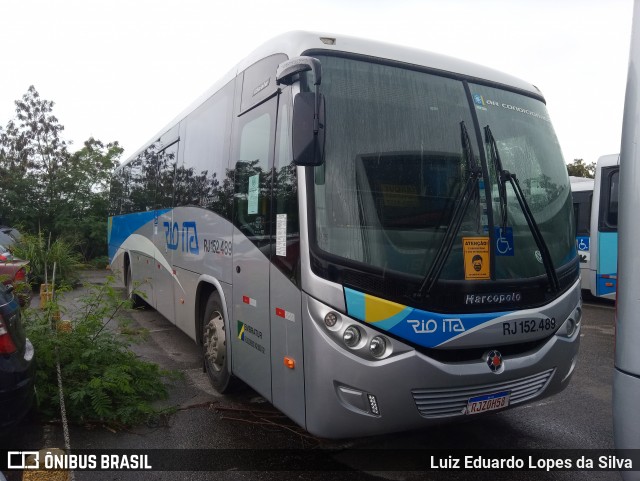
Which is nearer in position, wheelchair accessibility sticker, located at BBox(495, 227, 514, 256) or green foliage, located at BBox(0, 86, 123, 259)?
wheelchair accessibility sticker, located at BBox(495, 227, 514, 256)

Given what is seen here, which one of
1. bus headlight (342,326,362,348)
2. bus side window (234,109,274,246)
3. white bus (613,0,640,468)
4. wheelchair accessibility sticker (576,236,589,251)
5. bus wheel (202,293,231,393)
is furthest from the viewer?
wheelchair accessibility sticker (576,236,589,251)

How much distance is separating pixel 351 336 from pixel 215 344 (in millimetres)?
2468

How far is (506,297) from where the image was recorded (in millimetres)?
3715

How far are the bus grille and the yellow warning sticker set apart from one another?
0.76 metres

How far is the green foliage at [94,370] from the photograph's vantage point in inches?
185

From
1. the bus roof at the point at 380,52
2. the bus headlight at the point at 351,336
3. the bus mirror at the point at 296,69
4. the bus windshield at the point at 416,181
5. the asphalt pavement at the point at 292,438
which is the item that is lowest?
the asphalt pavement at the point at 292,438

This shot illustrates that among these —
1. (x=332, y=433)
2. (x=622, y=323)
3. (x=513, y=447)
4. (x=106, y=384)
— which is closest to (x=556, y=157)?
(x=622, y=323)

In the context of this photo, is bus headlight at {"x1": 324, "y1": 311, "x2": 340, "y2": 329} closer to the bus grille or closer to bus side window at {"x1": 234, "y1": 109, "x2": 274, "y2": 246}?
the bus grille

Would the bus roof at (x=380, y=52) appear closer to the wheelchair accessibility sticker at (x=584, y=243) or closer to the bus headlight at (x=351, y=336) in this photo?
the bus headlight at (x=351, y=336)

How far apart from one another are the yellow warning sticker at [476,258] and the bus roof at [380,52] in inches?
55.8

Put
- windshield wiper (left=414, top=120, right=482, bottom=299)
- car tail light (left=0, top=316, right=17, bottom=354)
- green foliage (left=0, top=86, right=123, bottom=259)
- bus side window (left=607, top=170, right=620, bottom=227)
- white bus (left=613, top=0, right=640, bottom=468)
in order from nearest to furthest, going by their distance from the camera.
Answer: white bus (left=613, top=0, right=640, bottom=468), windshield wiper (left=414, top=120, right=482, bottom=299), car tail light (left=0, top=316, right=17, bottom=354), bus side window (left=607, top=170, right=620, bottom=227), green foliage (left=0, top=86, right=123, bottom=259)

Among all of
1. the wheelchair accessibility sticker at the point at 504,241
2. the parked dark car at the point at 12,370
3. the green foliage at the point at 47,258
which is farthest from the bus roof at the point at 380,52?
the green foliage at the point at 47,258

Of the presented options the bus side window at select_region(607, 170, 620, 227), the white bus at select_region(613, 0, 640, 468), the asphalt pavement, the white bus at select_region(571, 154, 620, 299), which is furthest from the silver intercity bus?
the white bus at select_region(571, 154, 620, 299)

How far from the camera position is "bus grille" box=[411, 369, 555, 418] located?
11.4ft
